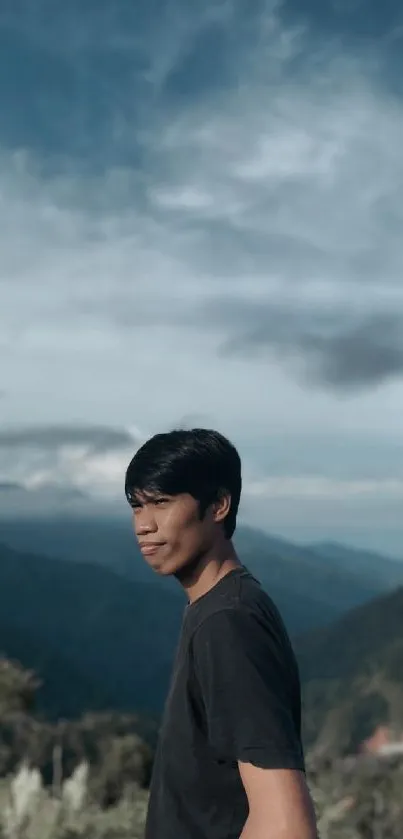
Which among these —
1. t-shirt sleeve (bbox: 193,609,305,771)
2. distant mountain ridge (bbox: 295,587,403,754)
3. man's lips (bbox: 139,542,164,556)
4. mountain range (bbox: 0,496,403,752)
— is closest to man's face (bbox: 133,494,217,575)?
man's lips (bbox: 139,542,164,556)

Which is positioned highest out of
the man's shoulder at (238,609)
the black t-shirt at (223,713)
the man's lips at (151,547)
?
the man's lips at (151,547)

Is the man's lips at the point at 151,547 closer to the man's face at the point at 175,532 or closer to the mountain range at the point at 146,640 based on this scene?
the man's face at the point at 175,532

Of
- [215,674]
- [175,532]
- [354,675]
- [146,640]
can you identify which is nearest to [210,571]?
[175,532]

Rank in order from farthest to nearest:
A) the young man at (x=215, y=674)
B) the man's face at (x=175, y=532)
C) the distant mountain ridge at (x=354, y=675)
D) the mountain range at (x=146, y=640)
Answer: the mountain range at (x=146, y=640), the distant mountain ridge at (x=354, y=675), the man's face at (x=175, y=532), the young man at (x=215, y=674)

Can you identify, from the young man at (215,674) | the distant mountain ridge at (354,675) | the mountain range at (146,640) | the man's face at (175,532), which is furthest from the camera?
the mountain range at (146,640)

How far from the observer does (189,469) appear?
1.87 m

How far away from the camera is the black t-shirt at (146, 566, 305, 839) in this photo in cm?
163

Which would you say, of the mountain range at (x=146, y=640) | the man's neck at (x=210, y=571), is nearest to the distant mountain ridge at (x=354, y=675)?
the mountain range at (x=146, y=640)

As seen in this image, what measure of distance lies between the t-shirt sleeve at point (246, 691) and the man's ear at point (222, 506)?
8.4 inches

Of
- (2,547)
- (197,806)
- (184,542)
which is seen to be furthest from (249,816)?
(2,547)

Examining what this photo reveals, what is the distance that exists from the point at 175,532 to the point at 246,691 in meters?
0.32

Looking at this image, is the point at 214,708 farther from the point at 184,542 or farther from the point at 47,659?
the point at 47,659

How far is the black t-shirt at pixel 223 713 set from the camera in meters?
1.63

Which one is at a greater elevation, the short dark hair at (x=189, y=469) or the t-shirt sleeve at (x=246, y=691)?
the short dark hair at (x=189, y=469)
